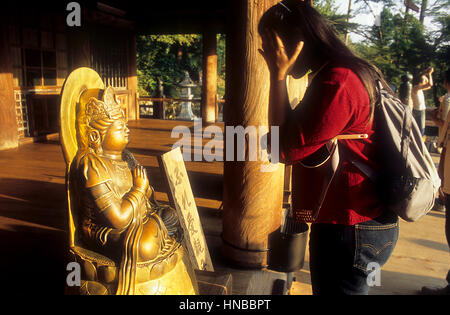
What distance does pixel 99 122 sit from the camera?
5.49 ft

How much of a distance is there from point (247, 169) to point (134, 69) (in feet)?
30.4

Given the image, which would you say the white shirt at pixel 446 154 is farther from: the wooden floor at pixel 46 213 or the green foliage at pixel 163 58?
the green foliage at pixel 163 58

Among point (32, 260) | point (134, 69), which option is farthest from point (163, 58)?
point (32, 260)

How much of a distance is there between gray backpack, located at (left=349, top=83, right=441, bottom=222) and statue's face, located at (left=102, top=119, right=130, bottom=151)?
3.67ft

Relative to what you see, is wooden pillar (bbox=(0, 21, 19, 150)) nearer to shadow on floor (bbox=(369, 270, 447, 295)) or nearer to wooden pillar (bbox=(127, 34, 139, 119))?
wooden pillar (bbox=(127, 34, 139, 119))

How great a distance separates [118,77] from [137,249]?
31.1 feet

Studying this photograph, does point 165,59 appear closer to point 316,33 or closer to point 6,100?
point 6,100

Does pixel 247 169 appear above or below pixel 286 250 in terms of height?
above

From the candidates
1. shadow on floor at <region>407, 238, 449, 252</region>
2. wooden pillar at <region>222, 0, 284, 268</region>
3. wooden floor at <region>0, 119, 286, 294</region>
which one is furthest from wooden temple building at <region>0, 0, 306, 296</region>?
shadow on floor at <region>407, 238, 449, 252</region>

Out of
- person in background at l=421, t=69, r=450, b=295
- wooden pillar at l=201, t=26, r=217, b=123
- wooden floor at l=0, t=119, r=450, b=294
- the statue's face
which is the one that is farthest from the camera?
wooden pillar at l=201, t=26, r=217, b=123

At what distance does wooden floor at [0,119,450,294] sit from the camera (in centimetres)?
248

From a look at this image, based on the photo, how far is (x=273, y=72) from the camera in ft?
4.09
